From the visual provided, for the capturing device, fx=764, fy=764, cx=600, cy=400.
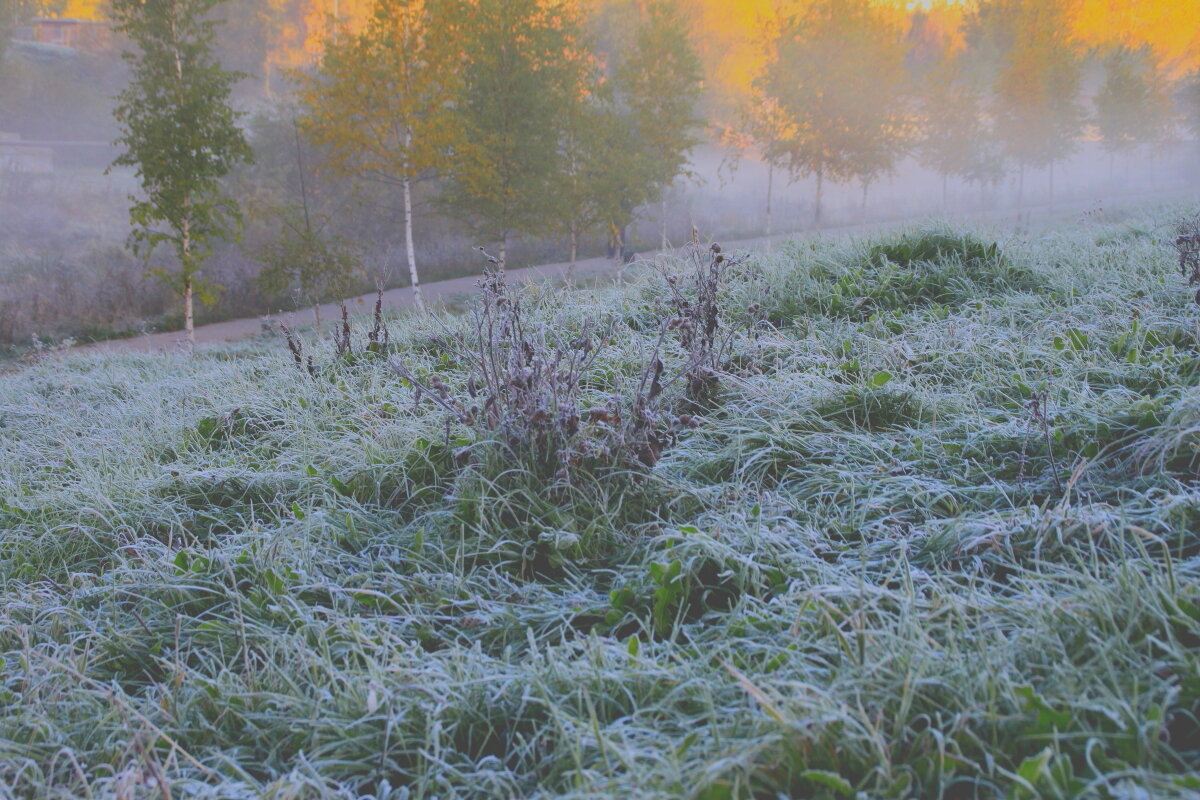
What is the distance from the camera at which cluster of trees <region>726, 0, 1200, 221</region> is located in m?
21.5

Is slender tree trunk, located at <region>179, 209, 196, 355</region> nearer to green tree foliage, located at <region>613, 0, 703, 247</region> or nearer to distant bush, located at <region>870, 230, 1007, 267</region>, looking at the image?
distant bush, located at <region>870, 230, 1007, 267</region>

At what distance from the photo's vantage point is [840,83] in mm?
21281

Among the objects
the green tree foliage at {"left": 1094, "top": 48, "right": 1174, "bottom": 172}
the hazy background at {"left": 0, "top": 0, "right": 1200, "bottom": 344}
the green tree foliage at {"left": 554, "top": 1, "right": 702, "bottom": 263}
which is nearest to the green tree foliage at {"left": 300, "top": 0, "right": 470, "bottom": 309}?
the hazy background at {"left": 0, "top": 0, "right": 1200, "bottom": 344}

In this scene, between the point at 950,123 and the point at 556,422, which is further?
the point at 950,123

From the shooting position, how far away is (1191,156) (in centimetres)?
3416

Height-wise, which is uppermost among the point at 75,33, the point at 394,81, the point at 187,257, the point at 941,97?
the point at 75,33

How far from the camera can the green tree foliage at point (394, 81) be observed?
14.0m

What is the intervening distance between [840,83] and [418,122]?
13003 mm

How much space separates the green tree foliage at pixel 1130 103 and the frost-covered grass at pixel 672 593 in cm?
3052

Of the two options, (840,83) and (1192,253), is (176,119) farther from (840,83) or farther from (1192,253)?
(840,83)

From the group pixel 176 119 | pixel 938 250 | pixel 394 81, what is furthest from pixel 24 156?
pixel 938 250

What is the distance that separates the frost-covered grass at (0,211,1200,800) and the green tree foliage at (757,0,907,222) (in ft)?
64.7

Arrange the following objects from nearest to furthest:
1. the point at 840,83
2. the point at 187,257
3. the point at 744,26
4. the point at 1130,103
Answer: the point at 187,257
the point at 840,83
the point at 1130,103
the point at 744,26

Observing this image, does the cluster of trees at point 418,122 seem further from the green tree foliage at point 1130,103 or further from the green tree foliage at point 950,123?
the green tree foliage at point 1130,103
